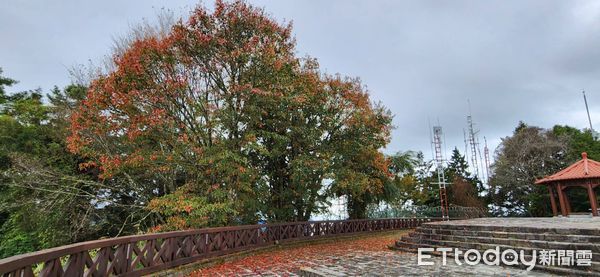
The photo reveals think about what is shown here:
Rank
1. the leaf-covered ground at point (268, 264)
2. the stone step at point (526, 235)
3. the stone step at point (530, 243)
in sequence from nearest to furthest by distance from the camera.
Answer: the stone step at point (530, 243) → the stone step at point (526, 235) → the leaf-covered ground at point (268, 264)

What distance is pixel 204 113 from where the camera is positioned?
10516 millimetres

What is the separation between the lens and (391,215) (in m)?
22.4

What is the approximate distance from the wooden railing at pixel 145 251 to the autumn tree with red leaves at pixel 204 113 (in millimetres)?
882

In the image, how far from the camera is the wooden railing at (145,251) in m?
4.33

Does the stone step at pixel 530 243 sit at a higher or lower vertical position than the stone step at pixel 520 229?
lower

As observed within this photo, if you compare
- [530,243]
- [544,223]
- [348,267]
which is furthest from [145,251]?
[544,223]

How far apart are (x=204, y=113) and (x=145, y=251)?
5.01m

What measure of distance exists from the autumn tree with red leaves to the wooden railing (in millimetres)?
882

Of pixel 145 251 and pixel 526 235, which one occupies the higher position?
pixel 526 235

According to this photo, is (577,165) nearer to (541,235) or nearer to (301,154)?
(541,235)

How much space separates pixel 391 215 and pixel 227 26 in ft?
56.5

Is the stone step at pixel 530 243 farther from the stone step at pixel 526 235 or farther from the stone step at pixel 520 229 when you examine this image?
the stone step at pixel 520 229

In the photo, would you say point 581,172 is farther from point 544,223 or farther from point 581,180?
point 544,223

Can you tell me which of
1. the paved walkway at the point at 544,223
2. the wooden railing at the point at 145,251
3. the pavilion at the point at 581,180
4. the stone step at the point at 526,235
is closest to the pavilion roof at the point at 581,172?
→ the pavilion at the point at 581,180
